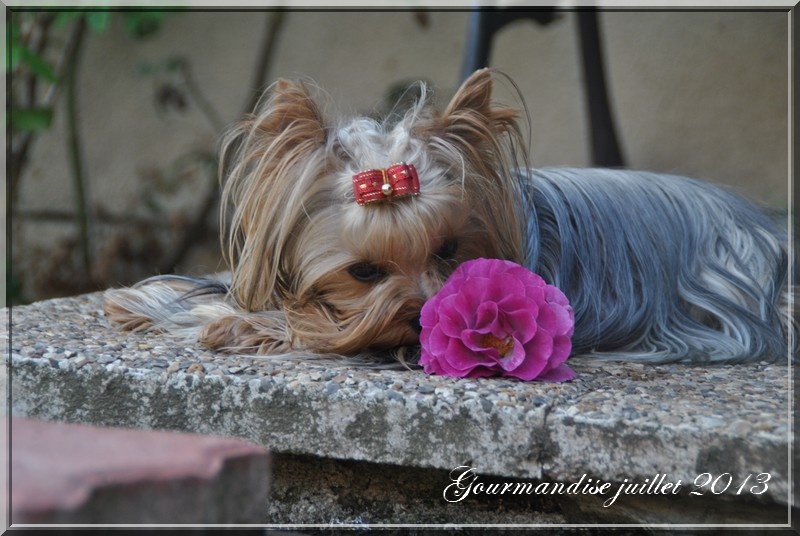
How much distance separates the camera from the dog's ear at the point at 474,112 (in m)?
2.23

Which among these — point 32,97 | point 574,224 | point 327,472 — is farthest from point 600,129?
point 32,97

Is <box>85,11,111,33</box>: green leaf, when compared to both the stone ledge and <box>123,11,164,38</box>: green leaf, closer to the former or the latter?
<box>123,11,164,38</box>: green leaf

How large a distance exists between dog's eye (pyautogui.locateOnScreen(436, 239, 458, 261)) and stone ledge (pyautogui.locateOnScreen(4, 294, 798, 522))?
0.31 metres

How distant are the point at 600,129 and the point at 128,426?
2413 millimetres

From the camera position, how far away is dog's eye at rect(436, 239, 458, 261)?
2129 mm

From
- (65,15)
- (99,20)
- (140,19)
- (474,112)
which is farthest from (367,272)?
(140,19)

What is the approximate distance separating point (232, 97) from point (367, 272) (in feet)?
11.3

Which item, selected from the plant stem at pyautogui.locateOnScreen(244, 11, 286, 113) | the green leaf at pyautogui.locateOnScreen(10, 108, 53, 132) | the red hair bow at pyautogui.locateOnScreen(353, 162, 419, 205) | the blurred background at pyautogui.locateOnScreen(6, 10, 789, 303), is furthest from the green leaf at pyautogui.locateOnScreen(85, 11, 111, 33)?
the red hair bow at pyautogui.locateOnScreen(353, 162, 419, 205)

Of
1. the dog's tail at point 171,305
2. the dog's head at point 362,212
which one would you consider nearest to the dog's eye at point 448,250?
the dog's head at point 362,212

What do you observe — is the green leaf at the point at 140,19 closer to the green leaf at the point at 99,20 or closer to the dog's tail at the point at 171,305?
the green leaf at the point at 99,20

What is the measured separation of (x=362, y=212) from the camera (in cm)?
208

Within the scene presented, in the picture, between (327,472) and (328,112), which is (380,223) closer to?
(328,112)

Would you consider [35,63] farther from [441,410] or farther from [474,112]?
[441,410]

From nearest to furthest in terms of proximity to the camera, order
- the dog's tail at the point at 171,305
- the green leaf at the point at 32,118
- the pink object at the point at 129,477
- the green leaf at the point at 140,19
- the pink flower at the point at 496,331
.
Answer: the pink object at the point at 129,477
the pink flower at the point at 496,331
the dog's tail at the point at 171,305
the green leaf at the point at 32,118
the green leaf at the point at 140,19
